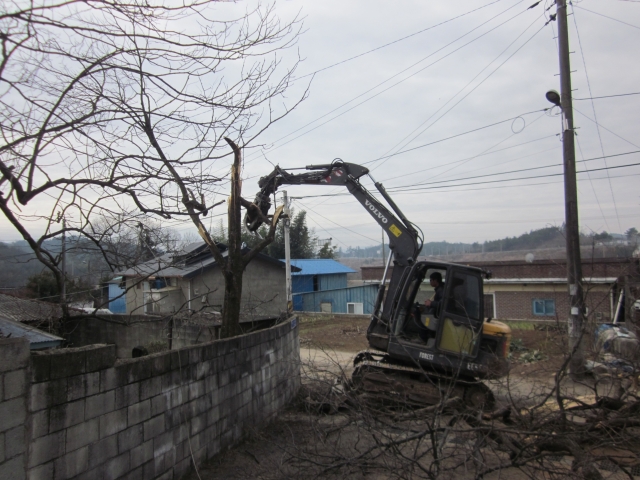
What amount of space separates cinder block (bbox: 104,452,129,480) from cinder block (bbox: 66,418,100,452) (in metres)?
0.30

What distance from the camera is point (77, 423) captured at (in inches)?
162

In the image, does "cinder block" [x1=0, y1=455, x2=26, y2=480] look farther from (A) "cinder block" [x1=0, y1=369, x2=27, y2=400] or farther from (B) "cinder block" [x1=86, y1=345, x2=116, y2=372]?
(B) "cinder block" [x1=86, y1=345, x2=116, y2=372]

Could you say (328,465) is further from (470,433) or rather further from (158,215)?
(158,215)

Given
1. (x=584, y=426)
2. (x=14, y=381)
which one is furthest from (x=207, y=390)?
(x=584, y=426)

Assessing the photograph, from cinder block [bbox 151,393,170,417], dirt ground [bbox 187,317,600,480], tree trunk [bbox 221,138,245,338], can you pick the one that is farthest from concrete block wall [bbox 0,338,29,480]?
tree trunk [bbox 221,138,245,338]

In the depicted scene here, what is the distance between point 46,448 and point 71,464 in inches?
12.1

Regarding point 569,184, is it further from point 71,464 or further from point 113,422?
point 71,464

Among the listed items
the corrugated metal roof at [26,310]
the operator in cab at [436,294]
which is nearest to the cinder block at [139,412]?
the corrugated metal roof at [26,310]

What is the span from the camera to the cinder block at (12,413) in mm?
3494

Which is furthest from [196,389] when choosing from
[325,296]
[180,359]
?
[325,296]

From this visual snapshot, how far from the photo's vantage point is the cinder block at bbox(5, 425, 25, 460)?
3.51m

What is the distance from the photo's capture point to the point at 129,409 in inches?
186

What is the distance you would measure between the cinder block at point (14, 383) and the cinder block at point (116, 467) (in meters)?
1.19

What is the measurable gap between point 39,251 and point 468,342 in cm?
637
